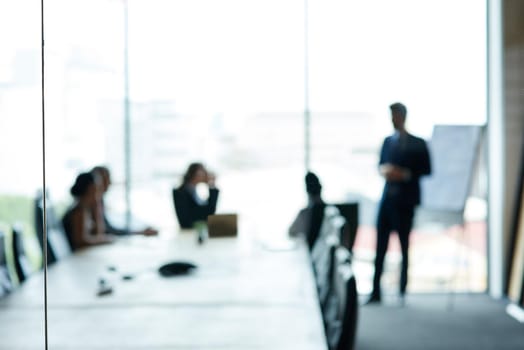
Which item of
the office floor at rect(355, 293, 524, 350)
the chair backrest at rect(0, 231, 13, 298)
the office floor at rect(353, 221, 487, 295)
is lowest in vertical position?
the office floor at rect(355, 293, 524, 350)

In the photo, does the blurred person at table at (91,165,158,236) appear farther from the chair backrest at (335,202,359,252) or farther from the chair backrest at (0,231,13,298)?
the chair backrest at (335,202,359,252)

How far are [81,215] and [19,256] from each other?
662 mm

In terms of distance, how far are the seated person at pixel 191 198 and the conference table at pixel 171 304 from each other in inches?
42.3

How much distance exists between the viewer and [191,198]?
518cm

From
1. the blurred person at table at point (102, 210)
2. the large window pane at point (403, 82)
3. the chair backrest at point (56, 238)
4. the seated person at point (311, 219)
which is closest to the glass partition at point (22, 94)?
the chair backrest at point (56, 238)

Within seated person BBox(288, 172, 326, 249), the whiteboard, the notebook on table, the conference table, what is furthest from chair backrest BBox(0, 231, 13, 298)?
the whiteboard

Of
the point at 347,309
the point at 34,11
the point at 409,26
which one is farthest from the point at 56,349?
the point at 409,26

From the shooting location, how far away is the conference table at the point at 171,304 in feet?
6.83

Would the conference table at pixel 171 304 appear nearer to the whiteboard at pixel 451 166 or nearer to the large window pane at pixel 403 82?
the whiteboard at pixel 451 166

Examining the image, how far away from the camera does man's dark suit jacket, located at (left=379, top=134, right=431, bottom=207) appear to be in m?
5.43

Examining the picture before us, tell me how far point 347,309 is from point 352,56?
433 cm

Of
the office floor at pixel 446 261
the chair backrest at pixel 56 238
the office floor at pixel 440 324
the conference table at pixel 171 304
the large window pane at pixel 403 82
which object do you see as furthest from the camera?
the office floor at pixel 446 261

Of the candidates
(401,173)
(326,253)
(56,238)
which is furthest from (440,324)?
(56,238)

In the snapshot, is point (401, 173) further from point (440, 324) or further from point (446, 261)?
point (446, 261)
